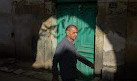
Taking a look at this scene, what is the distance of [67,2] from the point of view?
511cm

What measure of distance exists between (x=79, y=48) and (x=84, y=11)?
116 centimetres

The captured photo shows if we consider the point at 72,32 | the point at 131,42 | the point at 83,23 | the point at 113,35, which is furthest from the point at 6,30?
the point at 131,42

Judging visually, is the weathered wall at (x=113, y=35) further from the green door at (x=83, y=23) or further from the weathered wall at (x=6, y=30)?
the weathered wall at (x=6, y=30)

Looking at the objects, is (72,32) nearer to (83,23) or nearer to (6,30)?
(83,23)

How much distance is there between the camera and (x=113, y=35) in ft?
14.4

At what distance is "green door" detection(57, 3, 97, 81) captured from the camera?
191 inches

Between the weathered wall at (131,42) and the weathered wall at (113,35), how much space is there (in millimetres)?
100

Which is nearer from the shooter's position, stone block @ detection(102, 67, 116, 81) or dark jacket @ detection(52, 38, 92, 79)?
dark jacket @ detection(52, 38, 92, 79)

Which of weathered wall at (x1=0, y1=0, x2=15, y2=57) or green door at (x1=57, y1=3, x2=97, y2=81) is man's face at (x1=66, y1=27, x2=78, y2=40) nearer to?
green door at (x1=57, y1=3, x2=97, y2=81)

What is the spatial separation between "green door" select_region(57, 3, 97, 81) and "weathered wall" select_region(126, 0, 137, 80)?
1.01 meters

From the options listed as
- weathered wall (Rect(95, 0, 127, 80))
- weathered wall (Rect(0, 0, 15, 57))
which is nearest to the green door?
weathered wall (Rect(95, 0, 127, 80))

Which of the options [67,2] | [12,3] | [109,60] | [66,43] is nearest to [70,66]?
[66,43]

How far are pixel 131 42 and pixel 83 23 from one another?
149cm

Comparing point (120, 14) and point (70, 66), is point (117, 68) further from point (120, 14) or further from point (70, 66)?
point (70, 66)
